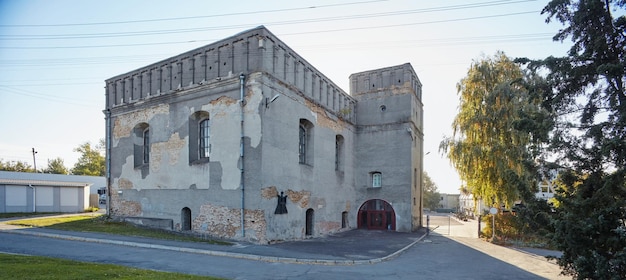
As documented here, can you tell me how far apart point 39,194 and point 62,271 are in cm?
3116

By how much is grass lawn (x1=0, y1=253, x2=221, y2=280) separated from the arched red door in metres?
19.6

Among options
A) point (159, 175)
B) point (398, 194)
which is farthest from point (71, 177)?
point (398, 194)

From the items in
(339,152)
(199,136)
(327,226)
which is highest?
(199,136)

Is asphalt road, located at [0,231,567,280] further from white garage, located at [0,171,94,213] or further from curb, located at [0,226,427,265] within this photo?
white garage, located at [0,171,94,213]

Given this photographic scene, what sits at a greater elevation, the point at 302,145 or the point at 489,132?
the point at 489,132

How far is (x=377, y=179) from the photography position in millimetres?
27594

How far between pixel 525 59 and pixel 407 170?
1781cm

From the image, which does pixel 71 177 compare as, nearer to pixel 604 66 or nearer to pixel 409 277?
pixel 409 277

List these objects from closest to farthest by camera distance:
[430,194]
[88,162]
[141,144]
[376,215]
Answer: [141,144] < [376,215] < [88,162] < [430,194]

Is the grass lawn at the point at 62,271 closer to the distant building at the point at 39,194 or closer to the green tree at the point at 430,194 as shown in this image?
the distant building at the point at 39,194

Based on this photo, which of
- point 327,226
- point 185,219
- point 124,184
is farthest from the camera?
point 327,226

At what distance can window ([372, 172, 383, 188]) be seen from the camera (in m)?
27.4

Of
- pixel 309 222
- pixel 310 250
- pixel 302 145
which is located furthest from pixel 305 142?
pixel 310 250

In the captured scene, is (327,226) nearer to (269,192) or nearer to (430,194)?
(269,192)
